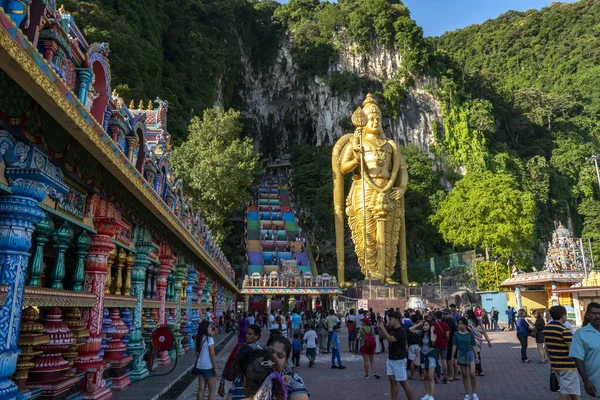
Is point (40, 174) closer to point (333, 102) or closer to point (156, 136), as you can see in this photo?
point (156, 136)

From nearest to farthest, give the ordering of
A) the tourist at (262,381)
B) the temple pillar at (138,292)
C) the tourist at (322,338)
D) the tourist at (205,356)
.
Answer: the tourist at (262,381)
the tourist at (205,356)
the temple pillar at (138,292)
the tourist at (322,338)

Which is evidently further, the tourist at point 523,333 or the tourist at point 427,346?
the tourist at point 523,333

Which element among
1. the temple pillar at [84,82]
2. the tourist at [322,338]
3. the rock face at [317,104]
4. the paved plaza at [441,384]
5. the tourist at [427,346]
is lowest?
the paved plaza at [441,384]

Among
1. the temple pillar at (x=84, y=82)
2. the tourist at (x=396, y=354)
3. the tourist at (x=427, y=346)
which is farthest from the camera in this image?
the tourist at (x=427, y=346)

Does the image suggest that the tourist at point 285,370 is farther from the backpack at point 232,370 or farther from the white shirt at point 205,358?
the white shirt at point 205,358

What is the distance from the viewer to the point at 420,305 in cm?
1734

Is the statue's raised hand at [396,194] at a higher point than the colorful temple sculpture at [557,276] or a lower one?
higher

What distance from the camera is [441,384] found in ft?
23.1

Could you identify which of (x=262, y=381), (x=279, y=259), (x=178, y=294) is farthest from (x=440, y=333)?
(x=279, y=259)

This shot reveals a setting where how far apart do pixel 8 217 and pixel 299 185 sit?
3511cm

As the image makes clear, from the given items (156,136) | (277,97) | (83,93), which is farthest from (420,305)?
(277,97)

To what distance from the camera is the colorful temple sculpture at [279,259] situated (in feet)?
74.2

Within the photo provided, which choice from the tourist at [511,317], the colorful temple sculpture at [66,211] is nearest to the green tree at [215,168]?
the tourist at [511,317]

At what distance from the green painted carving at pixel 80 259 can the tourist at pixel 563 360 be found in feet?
14.8
